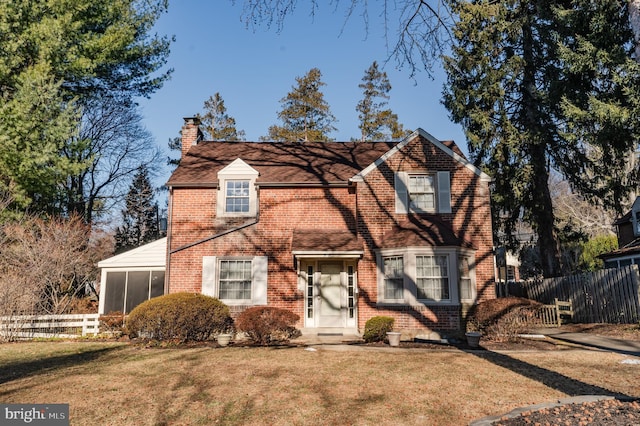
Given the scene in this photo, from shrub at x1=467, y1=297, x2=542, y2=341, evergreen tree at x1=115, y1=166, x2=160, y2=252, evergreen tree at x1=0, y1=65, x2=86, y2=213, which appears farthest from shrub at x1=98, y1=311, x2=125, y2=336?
evergreen tree at x1=115, y1=166, x2=160, y2=252

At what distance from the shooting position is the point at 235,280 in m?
15.3

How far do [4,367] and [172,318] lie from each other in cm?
409

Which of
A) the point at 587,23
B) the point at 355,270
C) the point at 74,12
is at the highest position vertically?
the point at 74,12

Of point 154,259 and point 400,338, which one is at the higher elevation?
point 154,259

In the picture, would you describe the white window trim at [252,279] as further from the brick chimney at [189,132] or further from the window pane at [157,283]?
the brick chimney at [189,132]

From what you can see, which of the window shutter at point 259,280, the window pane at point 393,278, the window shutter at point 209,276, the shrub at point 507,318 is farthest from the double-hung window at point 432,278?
the window shutter at point 209,276

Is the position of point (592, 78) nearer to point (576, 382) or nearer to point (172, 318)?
point (576, 382)

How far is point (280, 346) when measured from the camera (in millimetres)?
12219

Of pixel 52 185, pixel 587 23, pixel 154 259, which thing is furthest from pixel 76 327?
pixel 587 23

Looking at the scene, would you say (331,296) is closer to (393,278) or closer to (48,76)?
(393,278)

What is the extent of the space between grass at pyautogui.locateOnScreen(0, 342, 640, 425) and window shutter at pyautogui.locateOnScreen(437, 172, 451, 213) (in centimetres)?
598

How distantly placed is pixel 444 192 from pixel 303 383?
10.1 meters

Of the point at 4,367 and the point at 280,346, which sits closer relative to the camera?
the point at 4,367

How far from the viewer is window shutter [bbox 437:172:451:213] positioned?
50.8ft
